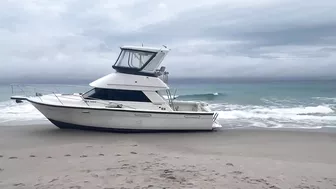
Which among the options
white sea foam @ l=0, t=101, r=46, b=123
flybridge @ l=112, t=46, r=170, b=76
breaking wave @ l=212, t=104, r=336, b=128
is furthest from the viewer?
white sea foam @ l=0, t=101, r=46, b=123

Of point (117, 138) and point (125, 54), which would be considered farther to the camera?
point (125, 54)

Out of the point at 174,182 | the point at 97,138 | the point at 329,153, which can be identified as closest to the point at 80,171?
the point at 174,182

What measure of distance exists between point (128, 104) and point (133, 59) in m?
1.86

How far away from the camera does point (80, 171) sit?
5664 millimetres

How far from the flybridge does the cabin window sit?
2.75 ft

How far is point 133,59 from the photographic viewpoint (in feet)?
39.0

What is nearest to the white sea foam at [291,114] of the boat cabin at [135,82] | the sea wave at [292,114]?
the sea wave at [292,114]

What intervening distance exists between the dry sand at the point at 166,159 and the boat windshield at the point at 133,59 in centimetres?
276

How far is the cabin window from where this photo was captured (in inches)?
443

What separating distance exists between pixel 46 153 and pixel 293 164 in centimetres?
583

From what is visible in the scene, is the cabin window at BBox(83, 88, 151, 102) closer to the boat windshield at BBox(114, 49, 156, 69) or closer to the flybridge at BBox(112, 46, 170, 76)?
the flybridge at BBox(112, 46, 170, 76)

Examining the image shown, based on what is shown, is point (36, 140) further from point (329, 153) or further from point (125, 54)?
point (329, 153)

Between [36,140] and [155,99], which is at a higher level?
[155,99]

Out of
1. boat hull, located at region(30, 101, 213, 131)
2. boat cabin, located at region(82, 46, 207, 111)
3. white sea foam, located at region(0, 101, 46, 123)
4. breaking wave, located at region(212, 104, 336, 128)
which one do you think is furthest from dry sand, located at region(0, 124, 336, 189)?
white sea foam, located at region(0, 101, 46, 123)
